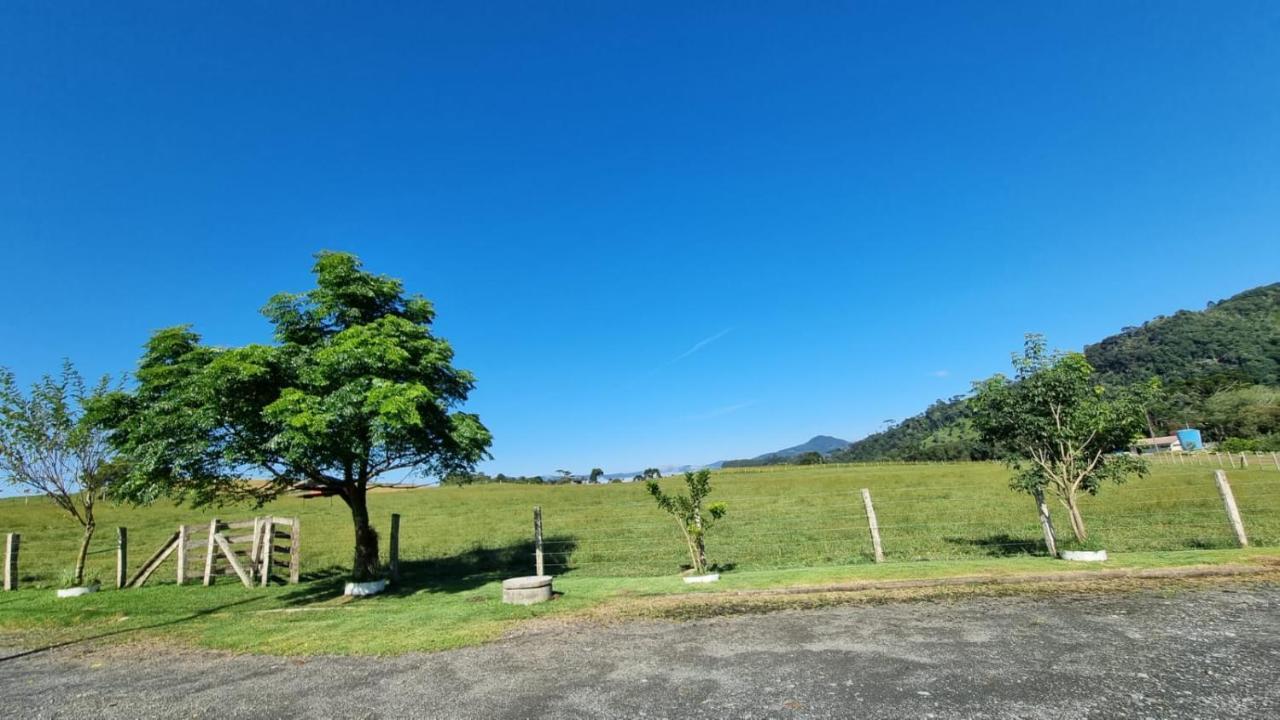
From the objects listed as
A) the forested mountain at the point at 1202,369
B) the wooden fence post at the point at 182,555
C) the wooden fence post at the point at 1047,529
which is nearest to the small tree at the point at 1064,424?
the wooden fence post at the point at 1047,529

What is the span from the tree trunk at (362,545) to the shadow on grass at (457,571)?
0.71 meters

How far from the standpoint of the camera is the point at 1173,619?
A: 22.5 ft

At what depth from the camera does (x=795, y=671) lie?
19.2 ft

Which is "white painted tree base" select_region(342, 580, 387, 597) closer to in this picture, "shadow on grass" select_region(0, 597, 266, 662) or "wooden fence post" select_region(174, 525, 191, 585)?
"shadow on grass" select_region(0, 597, 266, 662)

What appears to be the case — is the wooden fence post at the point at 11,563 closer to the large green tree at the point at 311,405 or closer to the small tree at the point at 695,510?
the large green tree at the point at 311,405

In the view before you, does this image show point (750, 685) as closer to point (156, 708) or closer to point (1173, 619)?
point (1173, 619)

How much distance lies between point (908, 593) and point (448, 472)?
11281 millimetres

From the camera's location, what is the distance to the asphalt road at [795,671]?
16.0 ft

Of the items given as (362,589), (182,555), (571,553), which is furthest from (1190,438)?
(182,555)

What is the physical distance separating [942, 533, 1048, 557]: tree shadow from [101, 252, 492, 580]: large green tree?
45.7ft

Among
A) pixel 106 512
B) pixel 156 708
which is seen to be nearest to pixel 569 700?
pixel 156 708

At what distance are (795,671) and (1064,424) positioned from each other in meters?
11.2

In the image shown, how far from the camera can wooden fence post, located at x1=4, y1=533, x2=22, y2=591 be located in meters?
17.8

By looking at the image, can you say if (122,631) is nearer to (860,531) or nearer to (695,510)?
(695,510)
